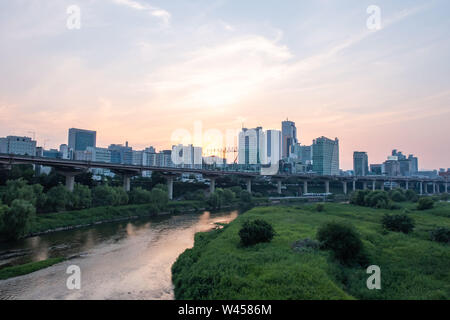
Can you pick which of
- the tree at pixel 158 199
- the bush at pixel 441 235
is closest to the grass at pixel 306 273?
the bush at pixel 441 235

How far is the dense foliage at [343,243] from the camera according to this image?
17328 mm

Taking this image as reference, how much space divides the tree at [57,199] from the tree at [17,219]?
918 centimetres

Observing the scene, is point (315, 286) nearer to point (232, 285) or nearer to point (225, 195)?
point (232, 285)

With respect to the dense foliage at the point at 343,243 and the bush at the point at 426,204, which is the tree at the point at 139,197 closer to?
the dense foliage at the point at 343,243

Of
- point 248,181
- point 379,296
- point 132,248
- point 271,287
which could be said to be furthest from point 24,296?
point 248,181

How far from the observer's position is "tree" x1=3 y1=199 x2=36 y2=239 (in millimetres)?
27031

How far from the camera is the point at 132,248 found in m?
26.6

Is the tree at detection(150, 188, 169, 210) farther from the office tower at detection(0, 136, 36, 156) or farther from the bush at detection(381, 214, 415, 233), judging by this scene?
the office tower at detection(0, 136, 36, 156)

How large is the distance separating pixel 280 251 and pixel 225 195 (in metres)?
50.3

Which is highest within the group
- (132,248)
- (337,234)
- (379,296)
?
(337,234)

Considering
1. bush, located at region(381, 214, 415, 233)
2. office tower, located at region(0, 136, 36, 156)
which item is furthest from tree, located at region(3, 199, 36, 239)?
office tower, located at region(0, 136, 36, 156)

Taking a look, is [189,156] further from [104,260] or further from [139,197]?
[104,260]

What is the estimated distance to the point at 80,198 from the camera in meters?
41.5

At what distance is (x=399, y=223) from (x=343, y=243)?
39.0ft
